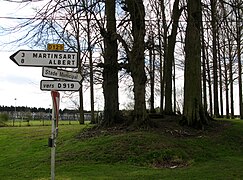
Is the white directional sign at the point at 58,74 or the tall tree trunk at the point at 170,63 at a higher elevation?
the tall tree trunk at the point at 170,63

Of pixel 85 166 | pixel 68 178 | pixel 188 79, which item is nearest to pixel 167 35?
pixel 188 79

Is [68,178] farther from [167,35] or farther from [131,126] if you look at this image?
[167,35]

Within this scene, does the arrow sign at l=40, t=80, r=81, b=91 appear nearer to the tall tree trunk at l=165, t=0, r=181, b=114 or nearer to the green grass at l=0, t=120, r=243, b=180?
the green grass at l=0, t=120, r=243, b=180

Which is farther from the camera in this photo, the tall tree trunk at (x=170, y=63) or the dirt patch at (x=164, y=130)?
the tall tree trunk at (x=170, y=63)

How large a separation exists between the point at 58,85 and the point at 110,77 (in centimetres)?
986

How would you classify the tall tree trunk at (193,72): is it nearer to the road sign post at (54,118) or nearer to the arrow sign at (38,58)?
the arrow sign at (38,58)

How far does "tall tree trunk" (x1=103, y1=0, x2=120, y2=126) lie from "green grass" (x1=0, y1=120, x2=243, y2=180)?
1.58m

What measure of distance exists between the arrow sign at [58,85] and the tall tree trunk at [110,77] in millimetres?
9555

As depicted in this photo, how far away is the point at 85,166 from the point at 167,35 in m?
15.0

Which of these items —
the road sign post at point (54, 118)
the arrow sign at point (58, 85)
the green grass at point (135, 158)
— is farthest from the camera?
the green grass at point (135, 158)

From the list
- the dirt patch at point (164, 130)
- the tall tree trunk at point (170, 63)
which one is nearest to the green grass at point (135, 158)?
the dirt patch at point (164, 130)

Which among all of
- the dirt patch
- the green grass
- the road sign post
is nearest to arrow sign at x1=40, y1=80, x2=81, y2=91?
the road sign post

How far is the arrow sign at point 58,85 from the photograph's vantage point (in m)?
6.57

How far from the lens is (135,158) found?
11789mm
